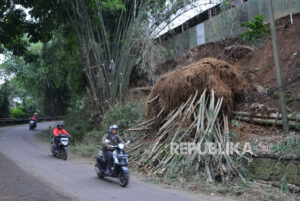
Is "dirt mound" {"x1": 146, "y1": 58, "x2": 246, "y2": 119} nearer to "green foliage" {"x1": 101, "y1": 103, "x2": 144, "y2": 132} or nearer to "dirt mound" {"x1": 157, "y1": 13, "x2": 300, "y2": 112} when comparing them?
"dirt mound" {"x1": 157, "y1": 13, "x2": 300, "y2": 112}

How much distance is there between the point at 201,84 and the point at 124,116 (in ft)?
15.7

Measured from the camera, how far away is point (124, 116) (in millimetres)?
13688

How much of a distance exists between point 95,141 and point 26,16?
7350mm

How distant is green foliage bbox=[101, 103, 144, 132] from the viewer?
1331 cm

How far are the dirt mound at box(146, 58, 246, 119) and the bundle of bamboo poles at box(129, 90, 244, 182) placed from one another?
218 mm

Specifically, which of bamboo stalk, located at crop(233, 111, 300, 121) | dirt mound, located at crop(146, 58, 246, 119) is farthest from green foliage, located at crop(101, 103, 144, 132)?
bamboo stalk, located at crop(233, 111, 300, 121)

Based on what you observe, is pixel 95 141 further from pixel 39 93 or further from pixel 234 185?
pixel 39 93

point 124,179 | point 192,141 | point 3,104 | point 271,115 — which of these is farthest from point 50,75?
point 124,179

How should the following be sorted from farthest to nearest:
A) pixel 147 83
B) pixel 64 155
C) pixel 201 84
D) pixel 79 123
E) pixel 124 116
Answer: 1. pixel 147 83
2. pixel 79 123
3. pixel 124 116
4. pixel 64 155
5. pixel 201 84

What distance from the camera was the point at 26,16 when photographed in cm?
1638

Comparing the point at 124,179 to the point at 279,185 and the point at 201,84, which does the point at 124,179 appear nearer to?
the point at 279,185

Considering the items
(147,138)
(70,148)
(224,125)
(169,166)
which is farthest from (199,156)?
(70,148)

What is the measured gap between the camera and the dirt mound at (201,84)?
9.71 meters

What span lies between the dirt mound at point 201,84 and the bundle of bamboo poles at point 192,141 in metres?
0.22
